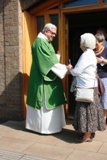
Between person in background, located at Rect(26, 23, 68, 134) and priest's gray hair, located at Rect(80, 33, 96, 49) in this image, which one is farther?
person in background, located at Rect(26, 23, 68, 134)

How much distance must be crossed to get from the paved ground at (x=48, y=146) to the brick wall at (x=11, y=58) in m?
0.73

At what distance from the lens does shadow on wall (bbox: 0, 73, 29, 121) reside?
207 inches

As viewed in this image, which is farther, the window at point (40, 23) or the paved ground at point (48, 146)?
the window at point (40, 23)

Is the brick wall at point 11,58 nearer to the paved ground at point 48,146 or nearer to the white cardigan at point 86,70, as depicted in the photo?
→ the paved ground at point 48,146

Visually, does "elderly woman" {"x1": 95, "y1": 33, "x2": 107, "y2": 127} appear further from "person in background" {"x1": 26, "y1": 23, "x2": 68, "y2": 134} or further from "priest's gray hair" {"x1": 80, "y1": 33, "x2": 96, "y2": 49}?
"person in background" {"x1": 26, "y1": 23, "x2": 68, "y2": 134}

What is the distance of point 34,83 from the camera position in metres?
4.45

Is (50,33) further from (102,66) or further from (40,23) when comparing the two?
(40,23)

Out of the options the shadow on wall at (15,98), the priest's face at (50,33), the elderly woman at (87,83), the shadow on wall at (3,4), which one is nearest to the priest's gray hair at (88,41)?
the elderly woman at (87,83)

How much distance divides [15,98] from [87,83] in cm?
197

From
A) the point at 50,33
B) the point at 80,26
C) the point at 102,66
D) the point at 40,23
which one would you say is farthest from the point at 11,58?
the point at 80,26

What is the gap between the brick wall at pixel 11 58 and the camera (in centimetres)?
518

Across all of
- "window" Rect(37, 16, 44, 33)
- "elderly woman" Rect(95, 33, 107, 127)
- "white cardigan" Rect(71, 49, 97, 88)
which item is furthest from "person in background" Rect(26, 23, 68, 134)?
"window" Rect(37, 16, 44, 33)

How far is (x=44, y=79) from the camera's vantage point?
4.30m

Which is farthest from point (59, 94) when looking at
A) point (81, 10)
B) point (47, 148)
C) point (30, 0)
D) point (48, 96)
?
point (30, 0)
